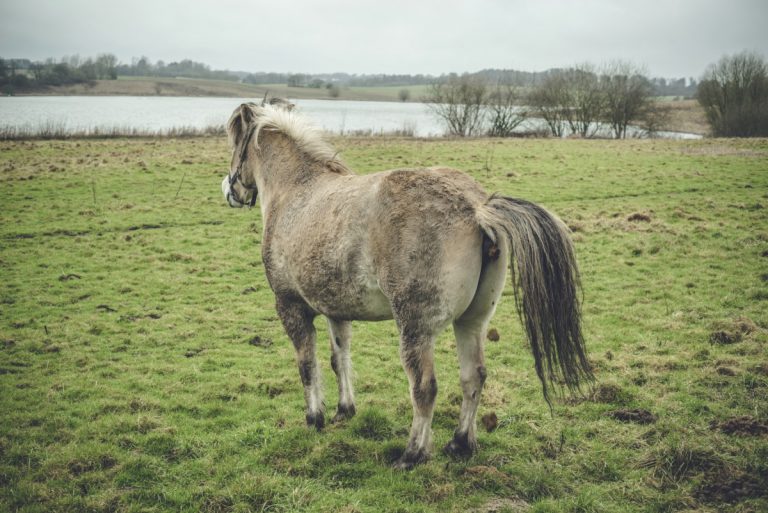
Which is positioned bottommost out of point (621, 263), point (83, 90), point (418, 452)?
point (418, 452)

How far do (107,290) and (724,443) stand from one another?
403 inches

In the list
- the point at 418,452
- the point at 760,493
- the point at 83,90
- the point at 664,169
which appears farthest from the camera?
the point at 83,90

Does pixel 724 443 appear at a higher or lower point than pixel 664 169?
lower

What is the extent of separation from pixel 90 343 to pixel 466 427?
20.0 ft

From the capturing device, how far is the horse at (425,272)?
4.03 metres

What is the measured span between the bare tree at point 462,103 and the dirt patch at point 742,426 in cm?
4446

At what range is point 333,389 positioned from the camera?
6445mm

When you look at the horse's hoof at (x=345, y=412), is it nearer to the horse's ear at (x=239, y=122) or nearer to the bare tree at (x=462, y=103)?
the horse's ear at (x=239, y=122)

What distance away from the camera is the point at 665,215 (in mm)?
14914

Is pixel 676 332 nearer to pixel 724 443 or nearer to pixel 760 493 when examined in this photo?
pixel 724 443

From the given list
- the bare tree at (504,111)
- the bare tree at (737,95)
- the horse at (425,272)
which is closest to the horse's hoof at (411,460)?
the horse at (425,272)

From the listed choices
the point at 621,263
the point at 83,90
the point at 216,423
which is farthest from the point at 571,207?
the point at 83,90

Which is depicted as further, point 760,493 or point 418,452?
point 418,452

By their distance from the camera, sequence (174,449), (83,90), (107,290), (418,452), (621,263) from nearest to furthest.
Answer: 1. (418,452)
2. (174,449)
3. (107,290)
4. (621,263)
5. (83,90)
